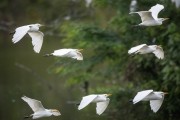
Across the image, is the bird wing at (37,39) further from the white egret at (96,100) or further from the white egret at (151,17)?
the white egret at (151,17)

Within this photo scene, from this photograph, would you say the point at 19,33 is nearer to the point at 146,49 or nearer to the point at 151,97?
the point at 146,49

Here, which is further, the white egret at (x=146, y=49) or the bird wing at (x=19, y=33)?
the white egret at (x=146, y=49)

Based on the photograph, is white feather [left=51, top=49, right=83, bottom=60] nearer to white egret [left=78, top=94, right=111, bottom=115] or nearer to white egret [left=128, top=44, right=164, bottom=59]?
white egret [left=78, top=94, right=111, bottom=115]

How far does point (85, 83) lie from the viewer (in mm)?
13508

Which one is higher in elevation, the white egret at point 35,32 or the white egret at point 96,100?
the white egret at point 35,32

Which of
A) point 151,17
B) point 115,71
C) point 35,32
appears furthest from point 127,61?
point 35,32

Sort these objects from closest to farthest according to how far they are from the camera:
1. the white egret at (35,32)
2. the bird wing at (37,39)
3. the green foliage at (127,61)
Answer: the white egret at (35,32), the bird wing at (37,39), the green foliage at (127,61)

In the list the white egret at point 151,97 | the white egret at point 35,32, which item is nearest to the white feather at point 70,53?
the white egret at point 35,32

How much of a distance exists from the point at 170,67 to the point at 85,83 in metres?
3.21

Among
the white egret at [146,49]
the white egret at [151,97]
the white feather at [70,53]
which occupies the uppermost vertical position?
the white feather at [70,53]

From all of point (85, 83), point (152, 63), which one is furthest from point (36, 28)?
point (85, 83)

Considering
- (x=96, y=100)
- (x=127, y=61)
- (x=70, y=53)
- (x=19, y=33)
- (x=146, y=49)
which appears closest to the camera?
(x=19, y=33)

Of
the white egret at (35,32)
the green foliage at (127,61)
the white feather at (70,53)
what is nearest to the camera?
the white egret at (35,32)

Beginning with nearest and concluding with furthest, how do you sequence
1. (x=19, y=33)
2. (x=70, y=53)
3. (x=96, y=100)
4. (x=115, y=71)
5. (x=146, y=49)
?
1. (x=19, y=33)
2. (x=96, y=100)
3. (x=70, y=53)
4. (x=146, y=49)
5. (x=115, y=71)
